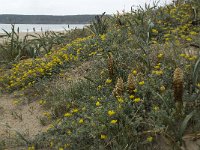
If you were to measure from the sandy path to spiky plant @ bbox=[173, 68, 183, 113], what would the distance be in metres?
A: 1.91

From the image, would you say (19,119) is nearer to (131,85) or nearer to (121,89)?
(121,89)

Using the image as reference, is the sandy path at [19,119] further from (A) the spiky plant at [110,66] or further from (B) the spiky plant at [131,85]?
(B) the spiky plant at [131,85]

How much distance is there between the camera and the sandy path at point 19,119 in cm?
486

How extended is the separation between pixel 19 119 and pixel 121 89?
6.76ft

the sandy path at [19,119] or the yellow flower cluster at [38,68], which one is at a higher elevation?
the yellow flower cluster at [38,68]

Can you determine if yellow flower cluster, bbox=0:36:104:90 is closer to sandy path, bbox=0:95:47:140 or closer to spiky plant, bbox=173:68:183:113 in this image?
sandy path, bbox=0:95:47:140

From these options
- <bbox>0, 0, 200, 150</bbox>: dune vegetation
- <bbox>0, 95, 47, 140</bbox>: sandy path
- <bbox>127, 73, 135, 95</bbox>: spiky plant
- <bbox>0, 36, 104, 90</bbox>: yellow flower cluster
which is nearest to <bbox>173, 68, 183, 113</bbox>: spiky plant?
<bbox>0, 0, 200, 150</bbox>: dune vegetation

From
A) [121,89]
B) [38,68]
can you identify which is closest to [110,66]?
[121,89]

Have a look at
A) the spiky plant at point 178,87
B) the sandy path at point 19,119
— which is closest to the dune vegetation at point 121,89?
the spiky plant at point 178,87

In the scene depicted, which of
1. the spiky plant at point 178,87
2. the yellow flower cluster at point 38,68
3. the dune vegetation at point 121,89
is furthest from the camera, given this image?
the yellow flower cluster at point 38,68

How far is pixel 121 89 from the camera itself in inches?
162

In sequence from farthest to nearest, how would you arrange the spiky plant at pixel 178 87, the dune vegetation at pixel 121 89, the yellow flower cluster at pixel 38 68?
the yellow flower cluster at pixel 38 68 < the dune vegetation at pixel 121 89 < the spiky plant at pixel 178 87

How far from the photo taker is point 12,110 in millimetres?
5812

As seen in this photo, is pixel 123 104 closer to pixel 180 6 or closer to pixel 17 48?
pixel 180 6
